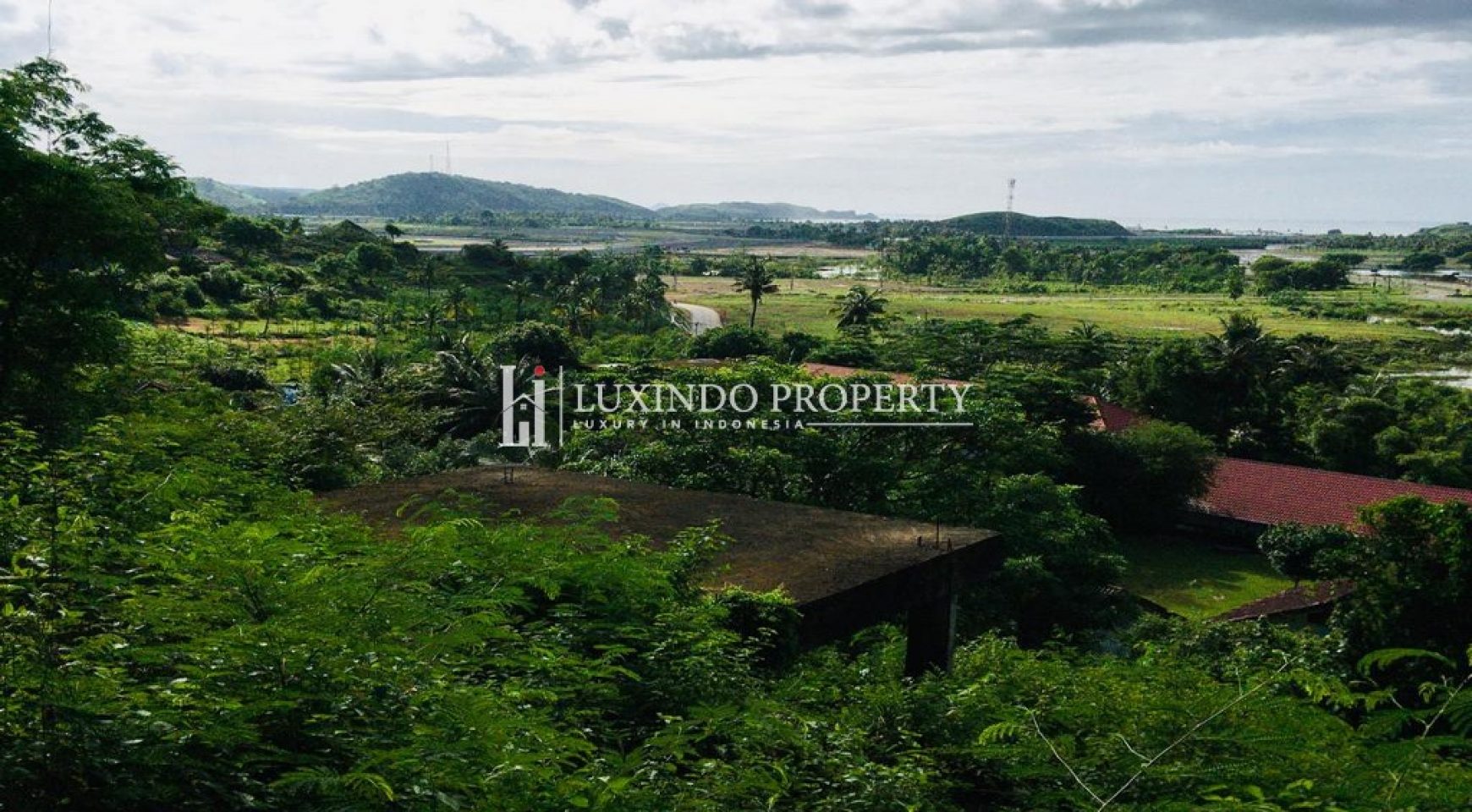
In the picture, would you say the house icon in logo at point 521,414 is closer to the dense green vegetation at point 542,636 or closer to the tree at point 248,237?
the dense green vegetation at point 542,636

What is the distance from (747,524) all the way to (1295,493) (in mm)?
26071

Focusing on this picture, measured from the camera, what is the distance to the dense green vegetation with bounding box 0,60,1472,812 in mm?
3781

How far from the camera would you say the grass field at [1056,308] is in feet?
245

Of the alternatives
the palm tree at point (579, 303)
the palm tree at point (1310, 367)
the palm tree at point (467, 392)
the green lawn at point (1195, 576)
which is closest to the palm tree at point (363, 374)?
the palm tree at point (467, 392)

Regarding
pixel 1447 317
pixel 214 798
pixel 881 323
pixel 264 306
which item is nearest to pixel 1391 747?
pixel 214 798

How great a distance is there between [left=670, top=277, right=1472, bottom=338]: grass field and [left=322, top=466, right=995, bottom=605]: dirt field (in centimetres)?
5589

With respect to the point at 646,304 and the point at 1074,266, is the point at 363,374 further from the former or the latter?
the point at 1074,266

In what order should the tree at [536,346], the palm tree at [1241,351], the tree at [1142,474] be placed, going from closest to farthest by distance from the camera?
the tree at [1142,474] < the palm tree at [1241,351] < the tree at [536,346]

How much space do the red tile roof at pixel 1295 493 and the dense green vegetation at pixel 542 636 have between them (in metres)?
11.1

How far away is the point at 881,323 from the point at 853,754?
53.1 m

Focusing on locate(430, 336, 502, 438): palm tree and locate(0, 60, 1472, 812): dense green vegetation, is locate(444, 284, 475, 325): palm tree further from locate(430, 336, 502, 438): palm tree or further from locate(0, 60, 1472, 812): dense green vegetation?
locate(0, 60, 1472, 812): dense green vegetation

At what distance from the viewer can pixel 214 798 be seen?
3.62 meters
